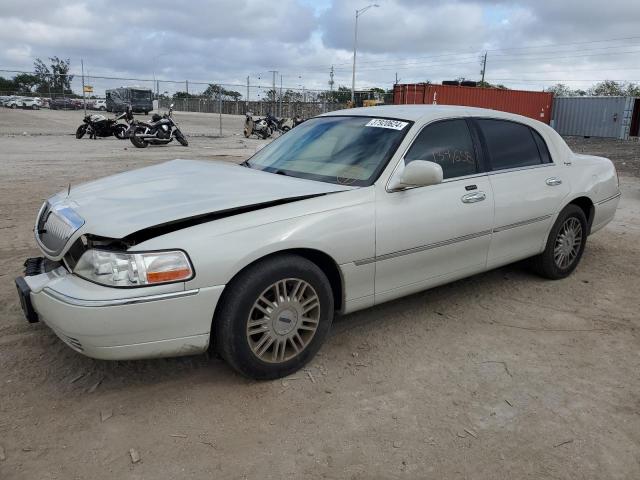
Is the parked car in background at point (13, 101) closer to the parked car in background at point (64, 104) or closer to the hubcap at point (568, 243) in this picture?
the parked car in background at point (64, 104)

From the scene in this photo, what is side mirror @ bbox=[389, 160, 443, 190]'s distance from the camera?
3.41 meters

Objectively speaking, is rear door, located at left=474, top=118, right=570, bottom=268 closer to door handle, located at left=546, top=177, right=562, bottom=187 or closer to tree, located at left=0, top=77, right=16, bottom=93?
door handle, located at left=546, top=177, right=562, bottom=187

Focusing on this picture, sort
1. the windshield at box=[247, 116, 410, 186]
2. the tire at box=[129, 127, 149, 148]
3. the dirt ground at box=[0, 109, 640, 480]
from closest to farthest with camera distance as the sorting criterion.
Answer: the dirt ground at box=[0, 109, 640, 480], the windshield at box=[247, 116, 410, 186], the tire at box=[129, 127, 149, 148]

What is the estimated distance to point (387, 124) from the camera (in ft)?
12.8

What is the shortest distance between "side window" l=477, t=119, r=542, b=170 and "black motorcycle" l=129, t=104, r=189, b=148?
49.4ft

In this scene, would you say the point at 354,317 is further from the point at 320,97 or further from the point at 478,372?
the point at 320,97

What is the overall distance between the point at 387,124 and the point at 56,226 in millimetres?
2288

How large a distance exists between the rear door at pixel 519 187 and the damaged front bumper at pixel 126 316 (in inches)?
95.1

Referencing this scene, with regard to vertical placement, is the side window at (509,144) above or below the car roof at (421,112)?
below

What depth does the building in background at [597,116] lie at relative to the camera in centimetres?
2742

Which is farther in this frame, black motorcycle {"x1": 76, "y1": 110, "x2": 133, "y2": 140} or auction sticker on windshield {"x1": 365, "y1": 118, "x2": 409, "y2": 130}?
black motorcycle {"x1": 76, "y1": 110, "x2": 133, "y2": 140}

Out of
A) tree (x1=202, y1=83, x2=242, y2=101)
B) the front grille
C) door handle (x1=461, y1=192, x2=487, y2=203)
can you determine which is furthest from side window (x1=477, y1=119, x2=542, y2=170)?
tree (x1=202, y1=83, x2=242, y2=101)

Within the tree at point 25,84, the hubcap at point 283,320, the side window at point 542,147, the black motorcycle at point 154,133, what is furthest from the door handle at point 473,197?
the tree at point 25,84

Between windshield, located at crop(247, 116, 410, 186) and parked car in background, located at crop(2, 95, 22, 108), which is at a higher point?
parked car in background, located at crop(2, 95, 22, 108)
